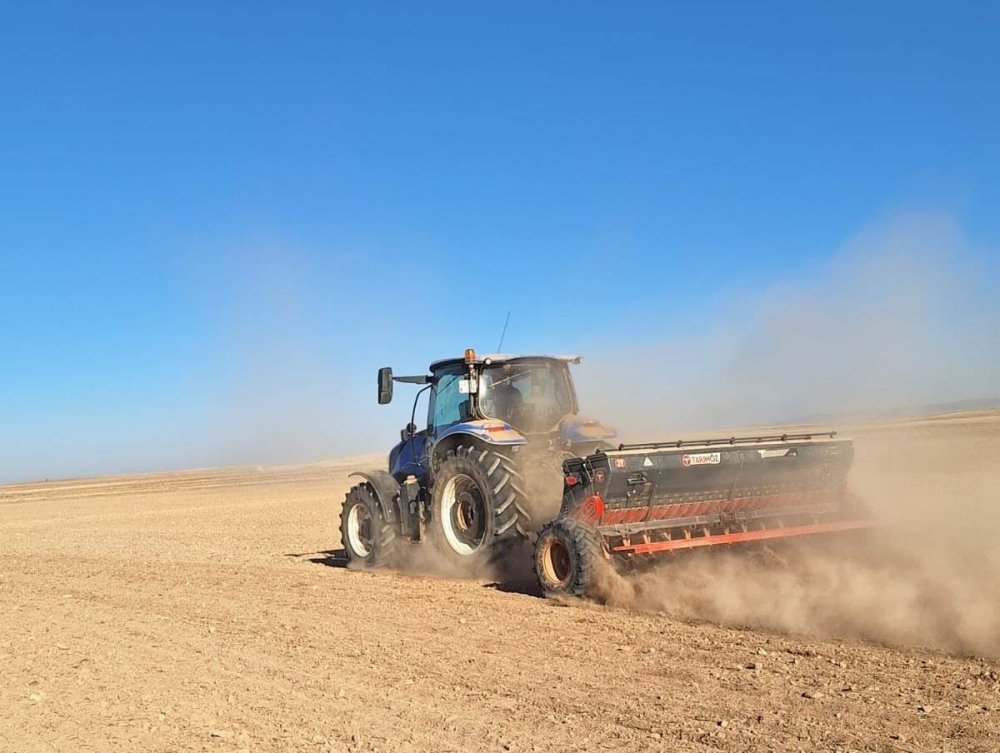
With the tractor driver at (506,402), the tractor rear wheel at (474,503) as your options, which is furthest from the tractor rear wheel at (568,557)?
the tractor driver at (506,402)

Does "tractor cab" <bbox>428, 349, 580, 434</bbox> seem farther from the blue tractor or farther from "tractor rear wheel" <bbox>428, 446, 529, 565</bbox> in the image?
"tractor rear wheel" <bbox>428, 446, 529, 565</bbox>

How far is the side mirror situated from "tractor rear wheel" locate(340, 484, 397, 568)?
1.09 metres

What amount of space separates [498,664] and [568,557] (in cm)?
213

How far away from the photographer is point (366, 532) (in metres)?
10.7

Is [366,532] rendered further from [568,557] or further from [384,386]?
[568,557]

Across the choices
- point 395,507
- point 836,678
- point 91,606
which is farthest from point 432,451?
point 836,678

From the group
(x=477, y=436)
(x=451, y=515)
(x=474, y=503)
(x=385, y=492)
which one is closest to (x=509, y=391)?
(x=477, y=436)

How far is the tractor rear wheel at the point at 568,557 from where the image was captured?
7438 millimetres

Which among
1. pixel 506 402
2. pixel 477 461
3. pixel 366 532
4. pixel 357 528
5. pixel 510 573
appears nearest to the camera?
pixel 477 461

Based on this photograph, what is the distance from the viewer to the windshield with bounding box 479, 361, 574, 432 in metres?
9.77

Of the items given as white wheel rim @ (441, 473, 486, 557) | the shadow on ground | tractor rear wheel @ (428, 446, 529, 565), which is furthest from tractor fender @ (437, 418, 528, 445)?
the shadow on ground

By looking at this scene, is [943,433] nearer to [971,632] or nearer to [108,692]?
[971,632]

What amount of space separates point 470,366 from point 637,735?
589 cm

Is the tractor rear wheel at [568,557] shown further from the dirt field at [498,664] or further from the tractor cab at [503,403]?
the tractor cab at [503,403]
